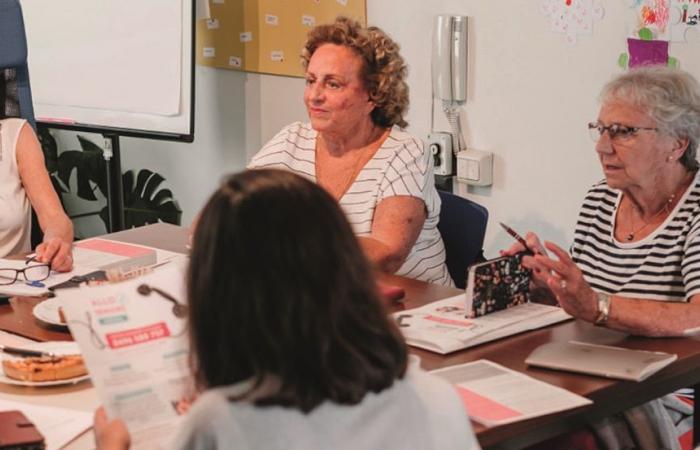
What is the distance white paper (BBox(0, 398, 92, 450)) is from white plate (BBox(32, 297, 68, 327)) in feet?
1.20

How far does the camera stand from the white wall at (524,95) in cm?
337

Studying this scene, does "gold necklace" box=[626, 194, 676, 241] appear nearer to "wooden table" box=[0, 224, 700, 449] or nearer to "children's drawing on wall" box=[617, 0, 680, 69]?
"wooden table" box=[0, 224, 700, 449]

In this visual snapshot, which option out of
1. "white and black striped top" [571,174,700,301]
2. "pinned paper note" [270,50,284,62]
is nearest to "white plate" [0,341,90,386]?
"white and black striped top" [571,174,700,301]

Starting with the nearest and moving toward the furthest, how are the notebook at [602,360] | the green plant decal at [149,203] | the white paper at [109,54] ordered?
1. the notebook at [602,360]
2. the white paper at [109,54]
3. the green plant decal at [149,203]

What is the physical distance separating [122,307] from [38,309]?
30.7 inches

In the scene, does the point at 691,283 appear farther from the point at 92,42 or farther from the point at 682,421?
the point at 92,42

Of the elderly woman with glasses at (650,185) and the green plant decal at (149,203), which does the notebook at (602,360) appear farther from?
the green plant decal at (149,203)

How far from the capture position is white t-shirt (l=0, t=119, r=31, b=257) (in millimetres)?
3064

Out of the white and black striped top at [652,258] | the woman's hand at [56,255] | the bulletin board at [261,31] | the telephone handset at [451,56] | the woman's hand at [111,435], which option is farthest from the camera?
the bulletin board at [261,31]

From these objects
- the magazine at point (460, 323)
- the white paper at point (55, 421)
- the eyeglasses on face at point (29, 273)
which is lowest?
the white paper at point (55, 421)

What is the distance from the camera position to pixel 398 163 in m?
2.86

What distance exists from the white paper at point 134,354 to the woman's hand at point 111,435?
0.08ft

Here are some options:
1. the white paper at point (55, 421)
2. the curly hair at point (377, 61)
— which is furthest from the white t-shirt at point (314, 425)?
the curly hair at point (377, 61)

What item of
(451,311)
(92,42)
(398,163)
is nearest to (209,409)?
(451,311)
